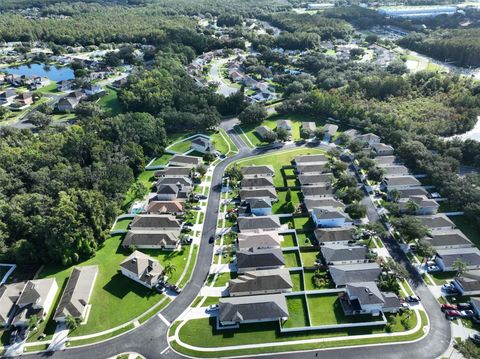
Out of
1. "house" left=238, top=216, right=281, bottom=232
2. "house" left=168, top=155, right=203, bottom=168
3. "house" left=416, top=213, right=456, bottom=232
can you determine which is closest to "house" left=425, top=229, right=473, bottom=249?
"house" left=416, top=213, right=456, bottom=232

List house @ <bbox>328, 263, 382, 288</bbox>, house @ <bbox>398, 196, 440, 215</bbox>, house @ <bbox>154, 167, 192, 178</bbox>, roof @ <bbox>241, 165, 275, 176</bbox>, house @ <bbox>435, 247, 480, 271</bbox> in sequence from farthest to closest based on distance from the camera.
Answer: roof @ <bbox>241, 165, 275, 176</bbox>, house @ <bbox>154, 167, 192, 178</bbox>, house @ <bbox>398, 196, 440, 215</bbox>, house @ <bbox>435, 247, 480, 271</bbox>, house @ <bbox>328, 263, 382, 288</bbox>

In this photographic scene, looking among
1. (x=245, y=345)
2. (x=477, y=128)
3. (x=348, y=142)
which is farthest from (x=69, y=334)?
(x=477, y=128)

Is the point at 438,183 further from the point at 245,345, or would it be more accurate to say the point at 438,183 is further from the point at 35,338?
the point at 35,338

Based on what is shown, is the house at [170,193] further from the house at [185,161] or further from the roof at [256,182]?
the roof at [256,182]

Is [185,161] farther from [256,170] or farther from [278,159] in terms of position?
[278,159]

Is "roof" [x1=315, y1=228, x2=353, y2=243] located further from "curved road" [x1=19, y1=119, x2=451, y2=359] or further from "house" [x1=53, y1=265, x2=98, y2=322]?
"house" [x1=53, y1=265, x2=98, y2=322]

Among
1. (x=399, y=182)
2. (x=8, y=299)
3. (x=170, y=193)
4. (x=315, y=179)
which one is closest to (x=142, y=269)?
(x=8, y=299)

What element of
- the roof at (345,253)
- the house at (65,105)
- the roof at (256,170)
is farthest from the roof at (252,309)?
the house at (65,105)
